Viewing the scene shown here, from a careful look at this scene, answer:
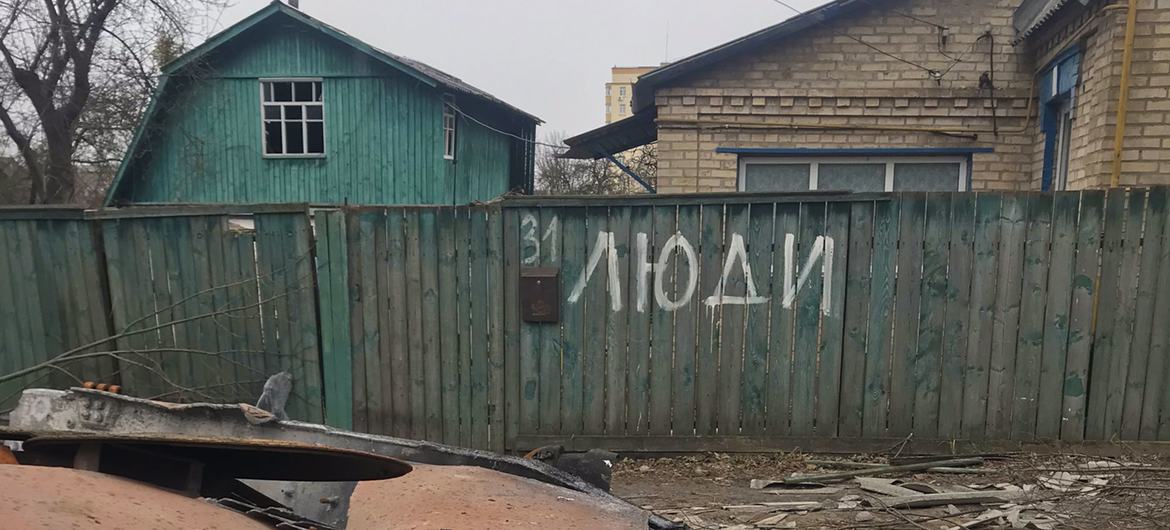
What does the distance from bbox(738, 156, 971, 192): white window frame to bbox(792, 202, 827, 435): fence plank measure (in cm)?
368

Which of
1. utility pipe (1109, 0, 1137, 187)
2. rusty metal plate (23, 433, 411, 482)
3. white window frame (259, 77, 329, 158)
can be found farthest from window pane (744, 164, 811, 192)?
white window frame (259, 77, 329, 158)

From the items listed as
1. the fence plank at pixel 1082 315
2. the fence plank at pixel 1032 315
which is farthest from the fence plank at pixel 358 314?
the fence plank at pixel 1082 315

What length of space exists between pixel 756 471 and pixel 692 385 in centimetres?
72

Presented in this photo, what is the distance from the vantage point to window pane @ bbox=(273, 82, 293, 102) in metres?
14.5

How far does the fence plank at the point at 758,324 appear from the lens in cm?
452

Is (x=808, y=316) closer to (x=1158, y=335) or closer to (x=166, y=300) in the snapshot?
(x=1158, y=335)

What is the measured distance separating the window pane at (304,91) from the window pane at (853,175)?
1151cm

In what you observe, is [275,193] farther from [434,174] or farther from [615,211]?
[615,211]

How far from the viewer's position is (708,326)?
4621 millimetres

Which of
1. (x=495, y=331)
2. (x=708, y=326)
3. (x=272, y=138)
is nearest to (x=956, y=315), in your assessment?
(x=708, y=326)

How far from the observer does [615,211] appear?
15.0ft

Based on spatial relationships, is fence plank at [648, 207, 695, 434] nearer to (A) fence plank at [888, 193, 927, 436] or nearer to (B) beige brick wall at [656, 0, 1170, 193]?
(A) fence plank at [888, 193, 927, 436]

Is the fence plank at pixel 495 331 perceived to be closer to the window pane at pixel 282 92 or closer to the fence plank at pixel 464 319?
the fence plank at pixel 464 319

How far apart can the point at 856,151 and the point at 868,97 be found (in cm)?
63
